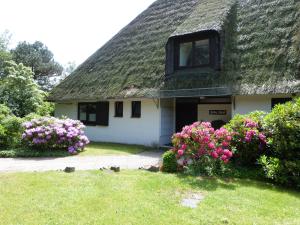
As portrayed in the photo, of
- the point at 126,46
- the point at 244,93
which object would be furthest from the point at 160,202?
the point at 126,46

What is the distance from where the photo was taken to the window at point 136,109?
54.4 ft

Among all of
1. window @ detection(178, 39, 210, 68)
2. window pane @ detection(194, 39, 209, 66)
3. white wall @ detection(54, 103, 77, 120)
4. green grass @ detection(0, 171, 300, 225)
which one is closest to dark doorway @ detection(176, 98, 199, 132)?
window @ detection(178, 39, 210, 68)

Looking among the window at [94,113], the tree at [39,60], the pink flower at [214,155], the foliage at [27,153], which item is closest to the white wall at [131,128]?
the window at [94,113]

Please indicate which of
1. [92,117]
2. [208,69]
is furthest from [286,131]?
[92,117]

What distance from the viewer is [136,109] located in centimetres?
1673

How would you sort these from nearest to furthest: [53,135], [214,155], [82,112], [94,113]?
[214,155] < [53,135] < [94,113] < [82,112]

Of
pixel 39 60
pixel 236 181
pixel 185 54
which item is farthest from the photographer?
pixel 39 60

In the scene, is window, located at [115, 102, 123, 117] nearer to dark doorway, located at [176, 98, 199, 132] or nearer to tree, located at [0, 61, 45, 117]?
dark doorway, located at [176, 98, 199, 132]

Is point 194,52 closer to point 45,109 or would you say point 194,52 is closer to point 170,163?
point 170,163

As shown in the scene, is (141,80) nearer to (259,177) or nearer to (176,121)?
(176,121)

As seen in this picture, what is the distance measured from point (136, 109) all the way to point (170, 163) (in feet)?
25.9

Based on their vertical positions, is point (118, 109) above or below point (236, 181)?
above

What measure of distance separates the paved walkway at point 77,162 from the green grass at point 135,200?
4.18 ft

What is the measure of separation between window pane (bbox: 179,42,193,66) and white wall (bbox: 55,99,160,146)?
2407 millimetres
